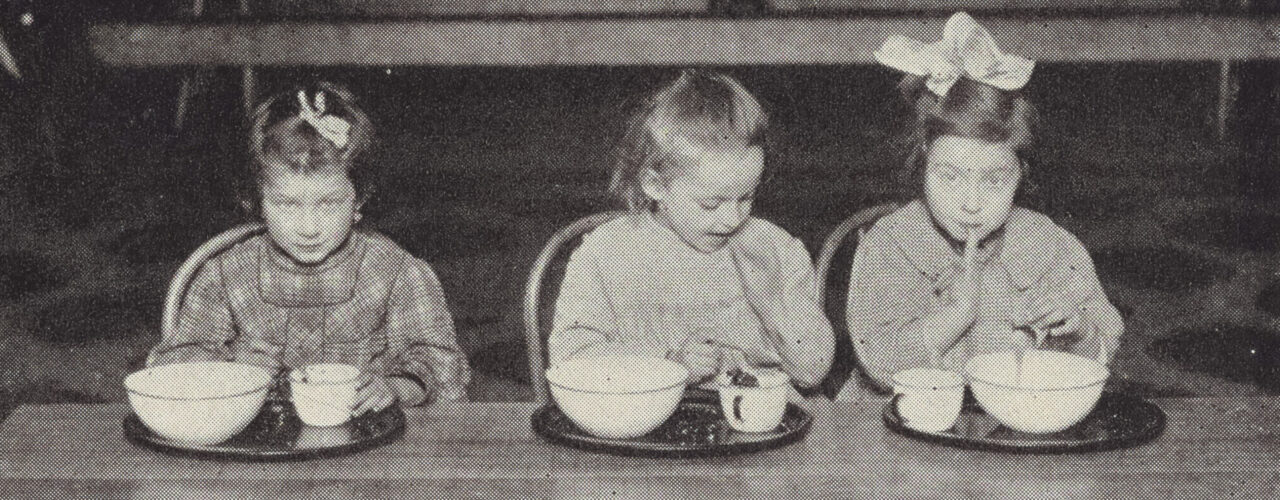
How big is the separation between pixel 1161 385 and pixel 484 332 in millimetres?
1614

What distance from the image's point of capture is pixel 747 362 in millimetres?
3008

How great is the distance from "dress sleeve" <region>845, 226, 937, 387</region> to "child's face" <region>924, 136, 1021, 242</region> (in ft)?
0.39

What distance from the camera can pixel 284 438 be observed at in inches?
88.4

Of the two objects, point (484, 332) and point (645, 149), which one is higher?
point (645, 149)

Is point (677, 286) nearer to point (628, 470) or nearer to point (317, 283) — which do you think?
point (317, 283)

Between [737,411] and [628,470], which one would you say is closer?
[628,470]

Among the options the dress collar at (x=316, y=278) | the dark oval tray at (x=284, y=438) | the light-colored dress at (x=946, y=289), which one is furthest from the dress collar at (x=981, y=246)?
the dark oval tray at (x=284, y=438)

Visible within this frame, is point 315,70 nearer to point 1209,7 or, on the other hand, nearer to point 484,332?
point 484,332

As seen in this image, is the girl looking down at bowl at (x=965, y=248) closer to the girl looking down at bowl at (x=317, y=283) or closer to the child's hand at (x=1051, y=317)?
the child's hand at (x=1051, y=317)

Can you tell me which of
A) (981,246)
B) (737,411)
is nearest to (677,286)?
(981,246)

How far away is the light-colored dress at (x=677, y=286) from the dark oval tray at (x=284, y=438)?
0.72 meters

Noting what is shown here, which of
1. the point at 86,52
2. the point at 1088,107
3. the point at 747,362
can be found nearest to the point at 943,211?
the point at 747,362

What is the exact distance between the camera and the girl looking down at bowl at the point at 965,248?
2.92 meters

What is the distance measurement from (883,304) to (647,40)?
1017mm
